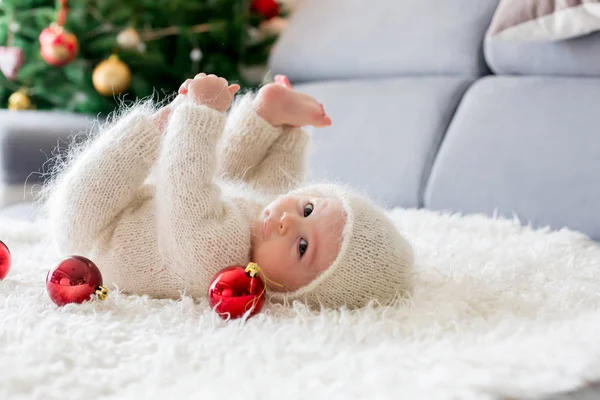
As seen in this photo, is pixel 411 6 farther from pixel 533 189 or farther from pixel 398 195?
pixel 533 189

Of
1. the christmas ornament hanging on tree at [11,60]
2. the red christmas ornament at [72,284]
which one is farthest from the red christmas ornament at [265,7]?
the red christmas ornament at [72,284]

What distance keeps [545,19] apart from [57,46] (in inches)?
58.8

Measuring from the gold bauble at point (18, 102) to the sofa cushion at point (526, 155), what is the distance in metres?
1.42

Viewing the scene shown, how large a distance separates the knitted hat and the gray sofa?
65 cm

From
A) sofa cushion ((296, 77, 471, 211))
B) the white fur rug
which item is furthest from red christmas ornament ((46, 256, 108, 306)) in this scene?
sofa cushion ((296, 77, 471, 211))

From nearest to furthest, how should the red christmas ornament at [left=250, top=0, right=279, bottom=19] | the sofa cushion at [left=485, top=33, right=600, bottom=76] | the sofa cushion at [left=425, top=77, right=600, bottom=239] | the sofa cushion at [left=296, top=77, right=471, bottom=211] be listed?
the sofa cushion at [left=425, top=77, right=600, bottom=239]
the sofa cushion at [left=485, top=33, right=600, bottom=76]
the sofa cushion at [left=296, top=77, right=471, bottom=211]
the red christmas ornament at [left=250, top=0, right=279, bottom=19]

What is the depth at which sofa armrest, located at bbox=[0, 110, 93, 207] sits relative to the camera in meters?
1.92

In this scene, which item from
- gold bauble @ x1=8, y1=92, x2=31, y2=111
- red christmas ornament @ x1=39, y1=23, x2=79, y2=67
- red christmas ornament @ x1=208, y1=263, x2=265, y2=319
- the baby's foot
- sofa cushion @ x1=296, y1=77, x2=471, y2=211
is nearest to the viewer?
red christmas ornament @ x1=208, y1=263, x2=265, y2=319

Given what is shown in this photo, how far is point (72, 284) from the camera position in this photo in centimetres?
93

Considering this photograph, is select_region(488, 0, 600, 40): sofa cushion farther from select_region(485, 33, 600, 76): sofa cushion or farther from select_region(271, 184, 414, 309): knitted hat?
select_region(271, 184, 414, 309): knitted hat

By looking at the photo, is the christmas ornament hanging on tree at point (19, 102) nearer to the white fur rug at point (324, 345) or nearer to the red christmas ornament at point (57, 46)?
the red christmas ornament at point (57, 46)

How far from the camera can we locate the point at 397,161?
183cm

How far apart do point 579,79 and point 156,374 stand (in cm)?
130

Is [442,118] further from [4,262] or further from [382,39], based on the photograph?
[4,262]
